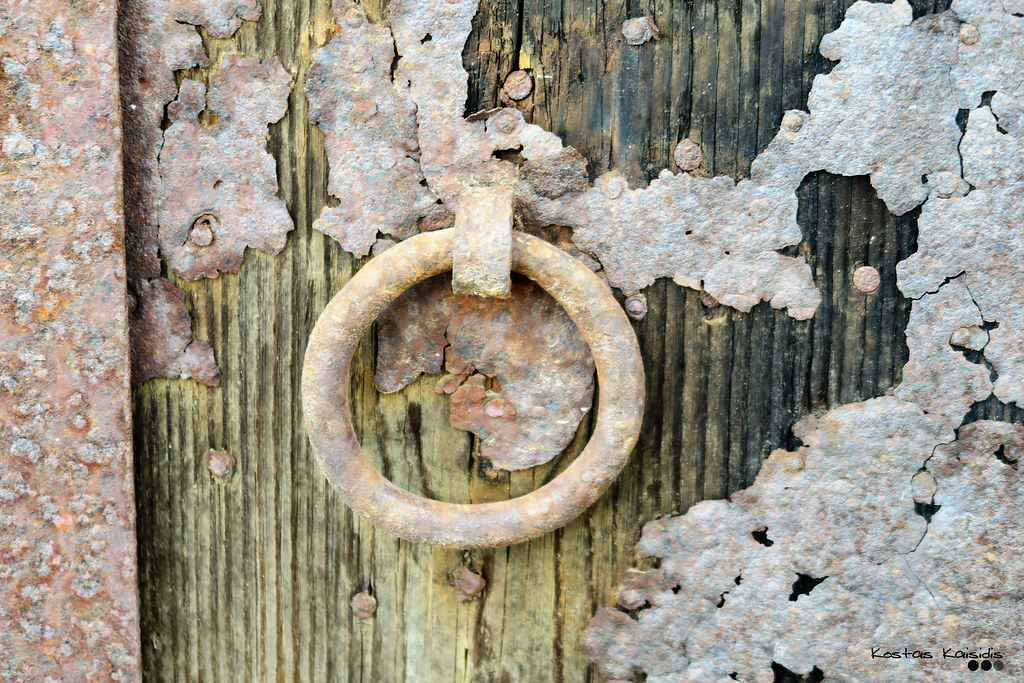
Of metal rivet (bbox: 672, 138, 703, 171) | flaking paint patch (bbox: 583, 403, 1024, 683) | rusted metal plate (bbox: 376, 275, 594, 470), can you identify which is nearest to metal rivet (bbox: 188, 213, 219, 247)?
rusted metal plate (bbox: 376, 275, 594, 470)

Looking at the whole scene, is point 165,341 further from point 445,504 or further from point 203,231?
point 445,504

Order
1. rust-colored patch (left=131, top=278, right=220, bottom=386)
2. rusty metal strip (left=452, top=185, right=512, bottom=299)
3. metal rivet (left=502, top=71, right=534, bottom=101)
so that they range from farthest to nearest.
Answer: rust-colored patch (left=131, top=278, right=220, bottom=386) → metal rivet (left=502, top=71, right=534, bottom=101) → rusty metal strip (left=452, top=185, right=512, bottom=299)

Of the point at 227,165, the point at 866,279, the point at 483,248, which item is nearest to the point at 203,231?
the point at 227,165

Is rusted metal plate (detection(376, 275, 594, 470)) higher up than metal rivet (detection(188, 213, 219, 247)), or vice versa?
metal rivet (detection(188, 213, 219, 247))

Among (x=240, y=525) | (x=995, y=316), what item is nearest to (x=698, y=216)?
(x=995, y=316)

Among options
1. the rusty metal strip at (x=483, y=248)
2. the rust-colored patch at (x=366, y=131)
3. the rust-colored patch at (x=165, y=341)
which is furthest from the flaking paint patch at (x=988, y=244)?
the rust-colored patch at (x=165, y=341)

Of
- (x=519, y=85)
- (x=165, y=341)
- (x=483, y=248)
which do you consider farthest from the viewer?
(x=165, y=341)

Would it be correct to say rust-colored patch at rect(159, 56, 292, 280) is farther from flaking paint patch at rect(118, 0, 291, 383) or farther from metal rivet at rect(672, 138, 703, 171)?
metal rivet at rect(672, 138, 703, 171)

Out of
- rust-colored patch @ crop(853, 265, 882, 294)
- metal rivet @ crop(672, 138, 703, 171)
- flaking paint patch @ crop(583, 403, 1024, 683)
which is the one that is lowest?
flaking paint patch @ crop(583, 403, 1024, 683)
